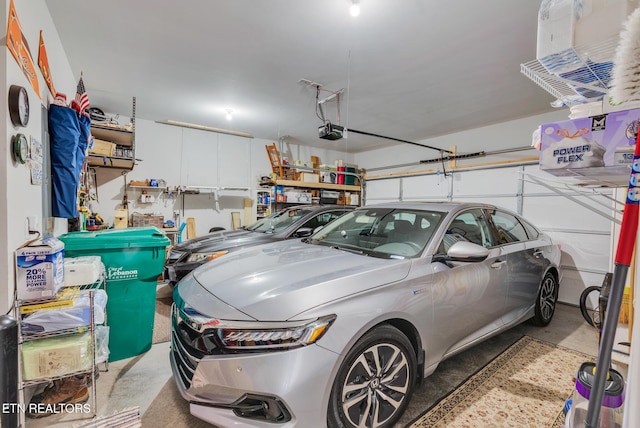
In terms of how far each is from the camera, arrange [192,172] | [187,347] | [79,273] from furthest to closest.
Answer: [192,172] → [79,273] → [187,347]

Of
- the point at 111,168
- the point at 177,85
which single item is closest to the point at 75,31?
the point at 177,85

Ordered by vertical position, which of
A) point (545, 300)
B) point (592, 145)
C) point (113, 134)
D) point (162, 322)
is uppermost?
point (113, 134)

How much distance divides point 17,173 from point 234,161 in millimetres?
5215

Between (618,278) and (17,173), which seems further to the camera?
(17,173)

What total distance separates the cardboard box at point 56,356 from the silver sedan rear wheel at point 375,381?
1592mm

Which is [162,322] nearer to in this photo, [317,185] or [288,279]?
[288,279]

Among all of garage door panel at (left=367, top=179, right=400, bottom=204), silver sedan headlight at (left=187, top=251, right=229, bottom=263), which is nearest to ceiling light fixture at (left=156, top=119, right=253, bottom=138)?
silver sedan headlight at (left=187, top=251, right=229, bottom=263)

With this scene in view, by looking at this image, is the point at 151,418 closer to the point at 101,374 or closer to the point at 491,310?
the point at 101,374

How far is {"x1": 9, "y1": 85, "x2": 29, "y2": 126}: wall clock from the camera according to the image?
1.47 meters

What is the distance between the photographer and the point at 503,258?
2430 mm

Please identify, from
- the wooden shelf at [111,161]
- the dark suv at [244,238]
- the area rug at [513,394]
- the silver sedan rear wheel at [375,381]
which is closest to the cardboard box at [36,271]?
the silver sedan rear wheel at [375,381]

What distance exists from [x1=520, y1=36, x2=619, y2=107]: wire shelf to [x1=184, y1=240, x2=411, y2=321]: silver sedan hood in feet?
3.76

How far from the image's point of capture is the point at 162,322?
10.5 ft

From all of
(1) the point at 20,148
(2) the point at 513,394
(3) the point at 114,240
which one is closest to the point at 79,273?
(3) the point at 114,240
